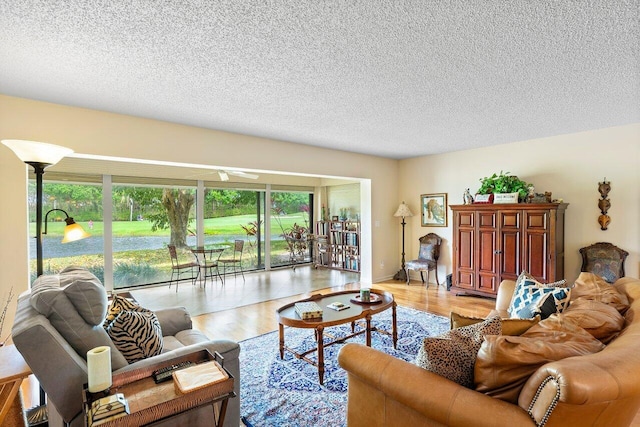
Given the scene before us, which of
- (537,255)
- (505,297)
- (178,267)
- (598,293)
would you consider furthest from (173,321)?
(537,255)

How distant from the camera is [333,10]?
162cm

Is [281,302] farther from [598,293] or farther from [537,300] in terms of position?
[598,293]

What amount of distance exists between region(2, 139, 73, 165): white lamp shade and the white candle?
1.64 m

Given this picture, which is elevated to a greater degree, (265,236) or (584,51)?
(584,51)

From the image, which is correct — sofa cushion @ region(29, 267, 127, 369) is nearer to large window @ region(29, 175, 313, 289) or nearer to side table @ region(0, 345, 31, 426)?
side table @ region(0, 345, 31, 426)

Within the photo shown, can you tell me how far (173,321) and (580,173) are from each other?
17.4ft

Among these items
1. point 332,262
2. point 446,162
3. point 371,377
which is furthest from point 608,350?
point 332,262

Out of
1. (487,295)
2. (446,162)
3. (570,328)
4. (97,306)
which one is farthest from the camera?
(446,162)

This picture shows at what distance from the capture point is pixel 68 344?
1502 mm

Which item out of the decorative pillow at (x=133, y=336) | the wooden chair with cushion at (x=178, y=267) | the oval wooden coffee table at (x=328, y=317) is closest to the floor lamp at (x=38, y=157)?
→ the decorative pillow at (x=133, y=336)

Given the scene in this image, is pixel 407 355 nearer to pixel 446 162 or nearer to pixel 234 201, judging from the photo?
pixel 446 162

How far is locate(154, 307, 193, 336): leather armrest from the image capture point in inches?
97.7

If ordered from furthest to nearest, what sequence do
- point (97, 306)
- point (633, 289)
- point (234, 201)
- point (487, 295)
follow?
point (234, 201), point (487, 295), point (633, 289), point (97, 306)

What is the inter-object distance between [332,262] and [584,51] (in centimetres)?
622
